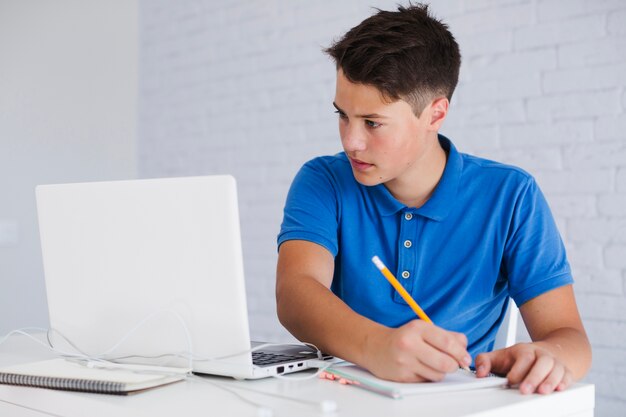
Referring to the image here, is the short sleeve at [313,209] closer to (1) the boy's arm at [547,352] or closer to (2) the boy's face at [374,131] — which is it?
(2) the boy's face at [374,131]

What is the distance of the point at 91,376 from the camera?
0.97 m

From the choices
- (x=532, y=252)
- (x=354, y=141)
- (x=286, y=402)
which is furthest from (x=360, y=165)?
(x=286, y=402)

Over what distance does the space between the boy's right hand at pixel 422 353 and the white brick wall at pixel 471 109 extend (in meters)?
1.20

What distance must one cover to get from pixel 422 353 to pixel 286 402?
6.9 inches

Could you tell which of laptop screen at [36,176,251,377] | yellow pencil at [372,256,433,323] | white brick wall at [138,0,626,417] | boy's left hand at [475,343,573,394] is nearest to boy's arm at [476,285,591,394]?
boy's left hand at [475,343,573,394]

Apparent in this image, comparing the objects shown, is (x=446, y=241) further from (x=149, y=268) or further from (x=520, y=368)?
(x=149, y=268)

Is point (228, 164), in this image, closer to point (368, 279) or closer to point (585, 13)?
point (585, 13)

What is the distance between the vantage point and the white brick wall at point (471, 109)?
1.95 metres

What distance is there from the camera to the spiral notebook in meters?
0.91

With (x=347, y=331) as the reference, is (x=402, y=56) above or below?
above

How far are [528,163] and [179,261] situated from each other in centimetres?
139

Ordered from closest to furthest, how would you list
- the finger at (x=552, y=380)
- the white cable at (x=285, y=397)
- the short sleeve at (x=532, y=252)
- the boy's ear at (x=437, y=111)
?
the white cable at (x=285, y=397) < the finger at (x=552, y=380) < the short sleeve at (x=532, y=252) < the boy's ear at (x=437, y=111)

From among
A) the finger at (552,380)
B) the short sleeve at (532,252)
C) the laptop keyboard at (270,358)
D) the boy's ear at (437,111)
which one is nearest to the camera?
the finger at (552,380)

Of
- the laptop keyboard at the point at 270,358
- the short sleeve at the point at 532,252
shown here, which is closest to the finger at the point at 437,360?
the laptop keyboard at the point at 270,358
